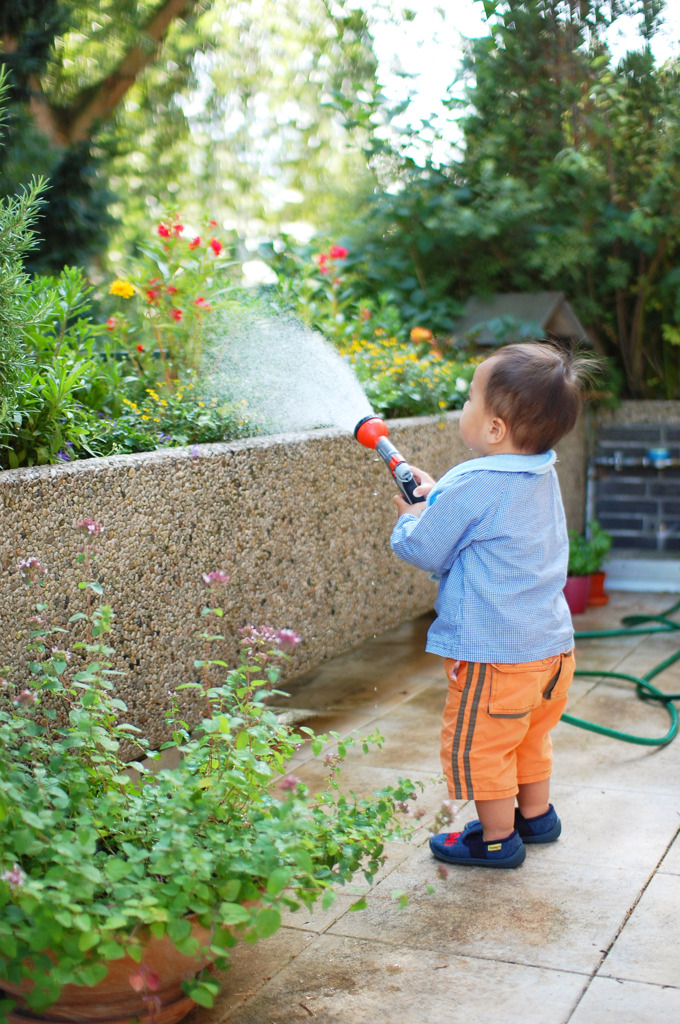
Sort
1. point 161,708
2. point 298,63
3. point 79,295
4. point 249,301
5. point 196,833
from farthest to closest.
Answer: point 298,63 < point 249,301 < point 79,295 < point 161,708 < point 196,833

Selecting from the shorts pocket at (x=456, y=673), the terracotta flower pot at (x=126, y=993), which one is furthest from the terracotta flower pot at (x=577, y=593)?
the terracotta flower pot at (x=126, y=993)

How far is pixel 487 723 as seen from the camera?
7.91 feet

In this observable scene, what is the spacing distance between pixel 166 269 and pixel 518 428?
2.20 meters

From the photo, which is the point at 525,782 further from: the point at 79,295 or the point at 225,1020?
the point at 79,295

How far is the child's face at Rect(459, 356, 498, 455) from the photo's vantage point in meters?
2.44

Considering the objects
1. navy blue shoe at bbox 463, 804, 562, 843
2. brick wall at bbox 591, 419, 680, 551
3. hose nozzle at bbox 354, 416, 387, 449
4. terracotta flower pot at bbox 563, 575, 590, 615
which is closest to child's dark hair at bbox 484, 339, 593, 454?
hose nozzle at bbox 354, 416, 387, 449

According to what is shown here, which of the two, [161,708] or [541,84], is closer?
[161,708]

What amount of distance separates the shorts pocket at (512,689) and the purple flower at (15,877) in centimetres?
124

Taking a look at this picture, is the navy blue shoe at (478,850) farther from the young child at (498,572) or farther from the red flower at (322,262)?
the red flower at (322,262)

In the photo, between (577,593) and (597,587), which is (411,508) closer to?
(577,593)

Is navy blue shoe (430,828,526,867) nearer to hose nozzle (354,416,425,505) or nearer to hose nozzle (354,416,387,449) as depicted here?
hose nozzle (354,416,425,505)

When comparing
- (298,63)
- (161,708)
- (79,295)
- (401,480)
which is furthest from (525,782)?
(298,63)

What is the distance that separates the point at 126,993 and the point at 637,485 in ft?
16.8

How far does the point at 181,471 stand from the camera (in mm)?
2898
